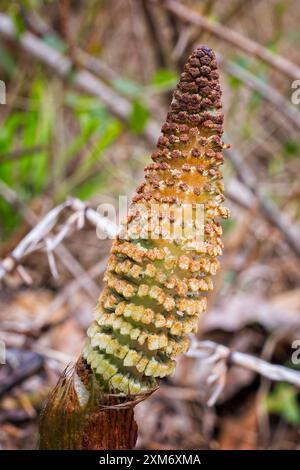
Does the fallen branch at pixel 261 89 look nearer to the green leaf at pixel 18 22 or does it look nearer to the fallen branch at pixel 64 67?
the fallen branch at pixel 64 67

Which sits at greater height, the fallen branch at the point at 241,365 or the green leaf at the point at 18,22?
the green leaf at the point at 18,22

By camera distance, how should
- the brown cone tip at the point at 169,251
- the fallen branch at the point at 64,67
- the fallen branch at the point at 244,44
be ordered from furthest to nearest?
the fallen branch at the point at 64,67
the fallen branch at the point at 244,44
the brown cone tip at the point at 169,251

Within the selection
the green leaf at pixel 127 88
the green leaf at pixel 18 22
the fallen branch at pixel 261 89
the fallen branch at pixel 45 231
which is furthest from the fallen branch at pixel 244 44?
the fallen branch at pixel 45 231

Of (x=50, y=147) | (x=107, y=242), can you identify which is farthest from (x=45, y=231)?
(x=107, y=242)

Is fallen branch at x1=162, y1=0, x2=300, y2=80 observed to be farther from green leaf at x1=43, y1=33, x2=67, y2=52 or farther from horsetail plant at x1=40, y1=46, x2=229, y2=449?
horsetail plant at x1=40, y1=46, x2=229, y2=449

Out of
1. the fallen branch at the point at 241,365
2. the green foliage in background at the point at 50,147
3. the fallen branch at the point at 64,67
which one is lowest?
the fallen branch at the point at 241,365

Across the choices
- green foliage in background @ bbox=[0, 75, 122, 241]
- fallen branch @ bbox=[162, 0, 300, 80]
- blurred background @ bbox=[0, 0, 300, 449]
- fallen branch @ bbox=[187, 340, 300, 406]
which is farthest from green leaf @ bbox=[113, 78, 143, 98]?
fallen branch @ bbox=[187, 340, 300, 406]
